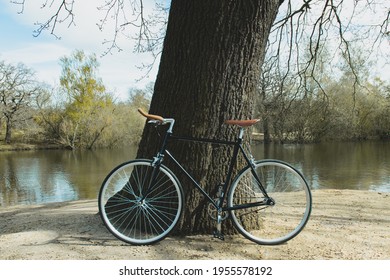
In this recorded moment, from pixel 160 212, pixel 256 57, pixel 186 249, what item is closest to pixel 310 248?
pixel 186 249

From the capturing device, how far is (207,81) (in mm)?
3340

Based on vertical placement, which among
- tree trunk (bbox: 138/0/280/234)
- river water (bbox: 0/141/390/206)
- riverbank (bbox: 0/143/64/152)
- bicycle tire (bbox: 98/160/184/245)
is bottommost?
river water (bbox: 0/141/390/206)

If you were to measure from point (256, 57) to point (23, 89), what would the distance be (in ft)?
111

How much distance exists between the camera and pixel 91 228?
355cm

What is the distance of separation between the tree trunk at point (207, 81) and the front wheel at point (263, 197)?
222 mm

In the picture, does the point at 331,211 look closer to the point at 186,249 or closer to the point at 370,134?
the point at 186,249

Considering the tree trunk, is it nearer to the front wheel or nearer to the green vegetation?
the front wheel

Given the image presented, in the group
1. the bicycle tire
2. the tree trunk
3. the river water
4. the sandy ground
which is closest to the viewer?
the sandy ground

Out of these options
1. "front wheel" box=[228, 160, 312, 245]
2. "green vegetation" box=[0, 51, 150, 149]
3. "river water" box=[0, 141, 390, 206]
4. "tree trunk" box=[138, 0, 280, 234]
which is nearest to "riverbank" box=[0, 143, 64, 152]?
"green vegetation" box=[0, 51, 150, 149]

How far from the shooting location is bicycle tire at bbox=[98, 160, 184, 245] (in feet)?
10.4

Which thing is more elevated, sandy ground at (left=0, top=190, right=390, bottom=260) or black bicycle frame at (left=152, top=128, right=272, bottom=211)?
black bicycle frame at (left=152, top=128, right=272, bottom=211)

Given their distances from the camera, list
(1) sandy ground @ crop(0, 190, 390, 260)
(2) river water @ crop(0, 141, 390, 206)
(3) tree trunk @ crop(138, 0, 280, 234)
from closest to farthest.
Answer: (1) sandy ground @ crop(0, 190, 390, 260), (3) tree trunk @ crop(138, 0, 280, 234), (2) river water @ crop(0, 141, 390, 206)

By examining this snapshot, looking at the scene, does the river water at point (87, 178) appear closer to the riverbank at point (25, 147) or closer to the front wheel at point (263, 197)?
the front wheel at point (263, 197)

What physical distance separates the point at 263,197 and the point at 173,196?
2.62 feet
